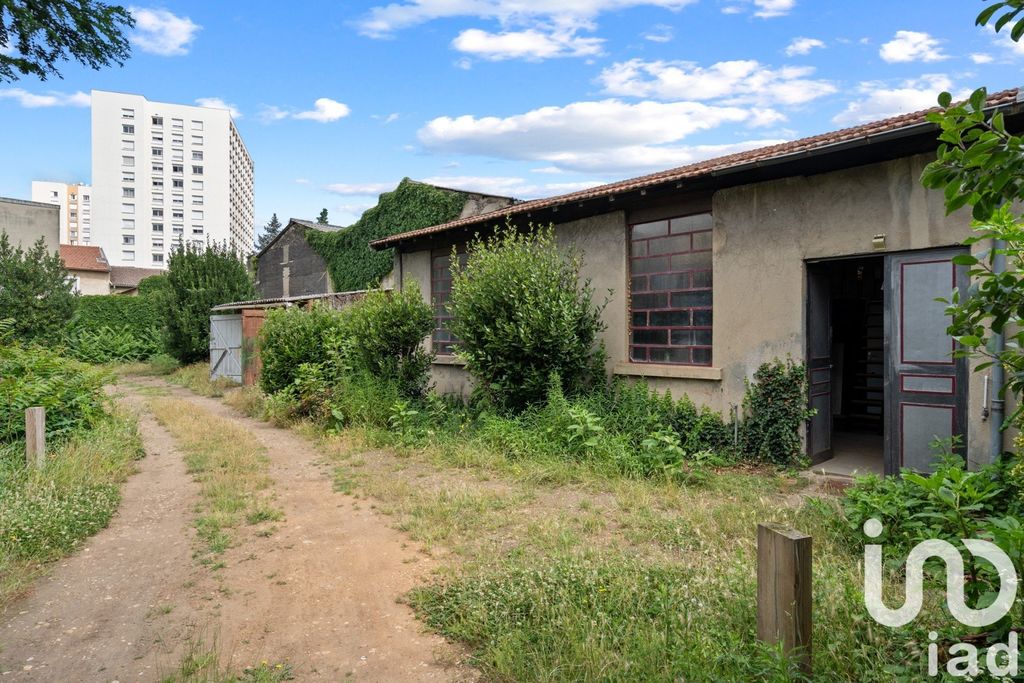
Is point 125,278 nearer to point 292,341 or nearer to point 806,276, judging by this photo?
point 292,341

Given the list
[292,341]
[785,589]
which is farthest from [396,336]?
[785,589]

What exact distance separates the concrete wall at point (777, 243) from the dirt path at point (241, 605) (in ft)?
A: 15.9

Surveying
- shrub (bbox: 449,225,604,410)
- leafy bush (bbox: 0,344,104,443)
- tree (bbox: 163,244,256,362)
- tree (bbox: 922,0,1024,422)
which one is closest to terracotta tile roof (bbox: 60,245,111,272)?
tree (bbox: 163,244,256,362)

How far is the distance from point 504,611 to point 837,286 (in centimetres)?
1001

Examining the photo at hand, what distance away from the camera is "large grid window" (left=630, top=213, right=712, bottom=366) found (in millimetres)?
8648

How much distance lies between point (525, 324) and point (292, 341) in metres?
6.24

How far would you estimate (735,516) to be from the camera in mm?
5406

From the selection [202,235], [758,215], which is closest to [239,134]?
[202,235]

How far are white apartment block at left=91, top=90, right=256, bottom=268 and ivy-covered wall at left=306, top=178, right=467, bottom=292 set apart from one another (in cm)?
6164

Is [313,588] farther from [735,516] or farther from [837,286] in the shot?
[837,286]

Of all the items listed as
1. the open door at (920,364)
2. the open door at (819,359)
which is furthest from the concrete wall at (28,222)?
the open door at (920,364)

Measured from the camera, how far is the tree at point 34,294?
757 inches

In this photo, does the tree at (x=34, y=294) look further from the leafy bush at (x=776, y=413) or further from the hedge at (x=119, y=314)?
the leafy bush at (x=776, y=413)

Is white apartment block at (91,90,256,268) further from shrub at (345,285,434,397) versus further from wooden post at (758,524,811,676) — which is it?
wooden post at (758,524,811,676)
